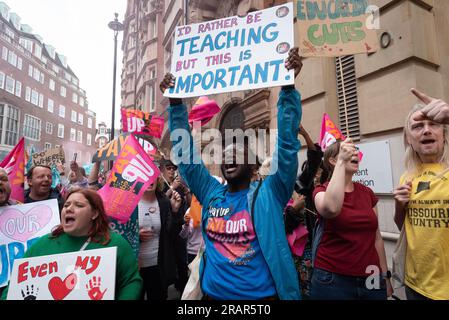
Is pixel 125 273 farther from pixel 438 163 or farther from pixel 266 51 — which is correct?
pixel 438 163

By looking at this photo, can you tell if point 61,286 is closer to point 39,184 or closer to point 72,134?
point 39,184

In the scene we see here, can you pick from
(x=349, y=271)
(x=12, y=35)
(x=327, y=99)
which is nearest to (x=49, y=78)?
(x=12, y=35)

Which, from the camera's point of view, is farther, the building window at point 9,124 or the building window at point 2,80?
the building window at point 9,124

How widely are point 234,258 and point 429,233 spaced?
46.3 inches

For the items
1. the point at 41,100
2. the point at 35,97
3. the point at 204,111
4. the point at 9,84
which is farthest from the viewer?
the point at 41,100

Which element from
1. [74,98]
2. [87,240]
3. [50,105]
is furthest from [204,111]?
[74,98]

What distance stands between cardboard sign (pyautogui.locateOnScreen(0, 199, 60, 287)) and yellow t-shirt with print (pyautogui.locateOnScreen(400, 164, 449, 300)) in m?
2.87

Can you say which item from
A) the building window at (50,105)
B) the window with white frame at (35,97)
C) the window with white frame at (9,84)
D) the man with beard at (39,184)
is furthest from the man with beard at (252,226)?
the building window at (50,105)

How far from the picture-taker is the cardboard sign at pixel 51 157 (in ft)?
21.0

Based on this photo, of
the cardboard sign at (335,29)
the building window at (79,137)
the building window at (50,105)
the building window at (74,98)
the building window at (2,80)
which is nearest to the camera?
the cardboard sign at (335,29)

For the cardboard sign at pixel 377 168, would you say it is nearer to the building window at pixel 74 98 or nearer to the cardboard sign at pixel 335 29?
the cardboard sign at pixel 335 29

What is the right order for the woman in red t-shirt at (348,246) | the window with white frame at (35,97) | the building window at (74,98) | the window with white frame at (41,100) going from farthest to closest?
1. the building window at (74,98)
2. the window with white frame at (41,100)
3. the window with white frame at (35,97)
4. the woman in red t-shirt at (348,246)

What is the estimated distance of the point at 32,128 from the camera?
35.0 metres

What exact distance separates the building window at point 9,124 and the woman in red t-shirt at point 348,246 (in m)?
38.0
